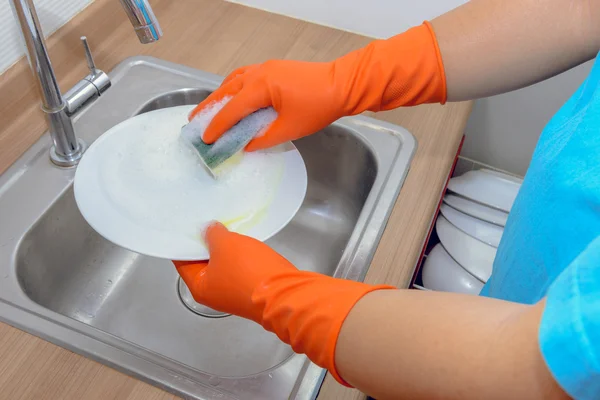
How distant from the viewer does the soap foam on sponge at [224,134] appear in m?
0.70

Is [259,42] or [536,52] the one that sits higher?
[536,52]

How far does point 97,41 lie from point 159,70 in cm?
14

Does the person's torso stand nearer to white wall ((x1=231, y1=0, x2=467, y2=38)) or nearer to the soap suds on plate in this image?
the soap suds on plate

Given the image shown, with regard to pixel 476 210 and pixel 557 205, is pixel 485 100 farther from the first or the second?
pixel 557 205

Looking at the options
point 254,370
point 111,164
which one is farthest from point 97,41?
point 254,370

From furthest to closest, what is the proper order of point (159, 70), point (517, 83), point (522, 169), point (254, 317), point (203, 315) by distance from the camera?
1. point (522, 169)
2. point (159, 70)
3. point (203, 315)
4. point (517, 83)
5. point (254, 317)

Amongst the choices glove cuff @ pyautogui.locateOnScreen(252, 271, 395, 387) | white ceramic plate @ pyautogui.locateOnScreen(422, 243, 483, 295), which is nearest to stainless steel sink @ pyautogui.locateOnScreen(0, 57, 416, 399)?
glove cuff @ pyautogui.locateOnScreen(252, 271, 395, 387)

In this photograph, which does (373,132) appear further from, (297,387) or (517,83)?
(297,387)

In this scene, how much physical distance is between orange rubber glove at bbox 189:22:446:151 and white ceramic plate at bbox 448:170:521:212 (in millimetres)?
443

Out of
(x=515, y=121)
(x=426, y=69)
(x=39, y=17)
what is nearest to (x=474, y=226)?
(x=515, y=121)

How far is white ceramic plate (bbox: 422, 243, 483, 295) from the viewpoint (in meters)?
1.02

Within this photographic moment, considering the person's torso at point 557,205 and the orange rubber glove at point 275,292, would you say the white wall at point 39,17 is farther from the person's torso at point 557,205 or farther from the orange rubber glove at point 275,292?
the person's torso at point 557,205

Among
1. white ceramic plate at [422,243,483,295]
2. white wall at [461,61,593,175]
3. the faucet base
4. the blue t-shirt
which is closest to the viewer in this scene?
the blue t-shirt

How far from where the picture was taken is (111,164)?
70 centimetres
